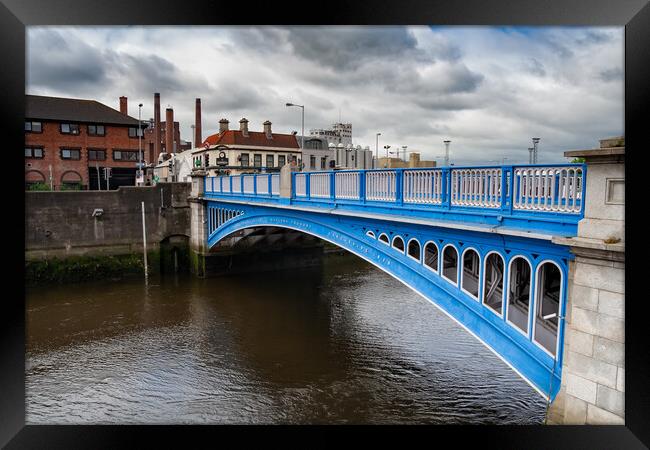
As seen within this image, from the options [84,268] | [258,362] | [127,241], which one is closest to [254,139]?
[127,241]

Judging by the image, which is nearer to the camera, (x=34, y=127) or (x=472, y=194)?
(x=472, y=194)

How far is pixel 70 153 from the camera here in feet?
94.5

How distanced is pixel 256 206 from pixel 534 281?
34.9 feet

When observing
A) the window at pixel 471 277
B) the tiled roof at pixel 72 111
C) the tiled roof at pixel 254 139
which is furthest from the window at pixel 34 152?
the window at pixel 471 277

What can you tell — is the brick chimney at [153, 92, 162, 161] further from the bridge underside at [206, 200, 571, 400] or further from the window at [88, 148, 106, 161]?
the bridge underside at [206, 200, 571, 400]

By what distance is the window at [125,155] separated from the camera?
99.9 feet

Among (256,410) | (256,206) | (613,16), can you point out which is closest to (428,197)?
(613,16)

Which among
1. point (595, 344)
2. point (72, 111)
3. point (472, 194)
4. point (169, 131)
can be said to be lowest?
point (595, 344)

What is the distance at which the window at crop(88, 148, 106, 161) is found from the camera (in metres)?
29.6

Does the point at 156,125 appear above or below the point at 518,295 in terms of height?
above

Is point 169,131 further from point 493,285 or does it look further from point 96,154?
point 493,285

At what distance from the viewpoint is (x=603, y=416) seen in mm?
4914

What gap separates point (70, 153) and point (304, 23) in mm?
27508
